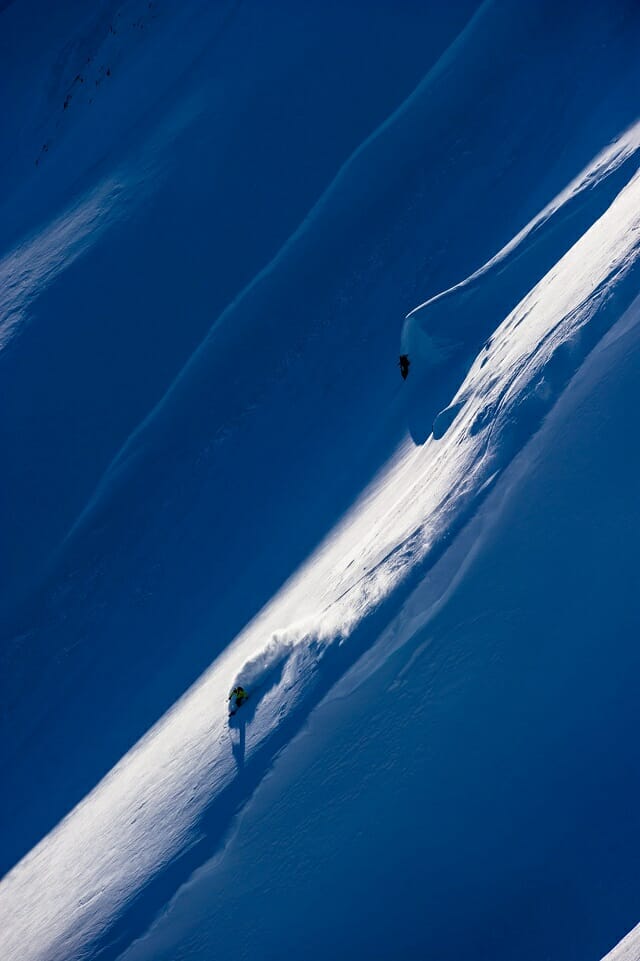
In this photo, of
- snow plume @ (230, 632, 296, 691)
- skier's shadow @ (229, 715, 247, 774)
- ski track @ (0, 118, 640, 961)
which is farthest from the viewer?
snow plume @ (230, 632, 296, 691)

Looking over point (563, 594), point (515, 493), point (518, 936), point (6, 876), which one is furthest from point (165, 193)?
point (518, 936)

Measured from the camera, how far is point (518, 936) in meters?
4.14

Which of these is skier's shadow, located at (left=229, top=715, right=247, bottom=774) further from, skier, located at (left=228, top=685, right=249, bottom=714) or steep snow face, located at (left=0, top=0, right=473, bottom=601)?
steep snow face, located at (left=0, top=0, right=473, bottom=601)

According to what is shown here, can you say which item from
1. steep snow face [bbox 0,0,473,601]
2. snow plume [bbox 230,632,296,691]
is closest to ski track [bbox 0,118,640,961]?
snow plume [bbox 230,632,296,691]

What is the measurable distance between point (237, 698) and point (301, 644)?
2.31ft

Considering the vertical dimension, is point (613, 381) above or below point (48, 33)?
below

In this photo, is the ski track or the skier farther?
the skier

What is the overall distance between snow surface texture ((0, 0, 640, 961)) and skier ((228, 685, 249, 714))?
16cm

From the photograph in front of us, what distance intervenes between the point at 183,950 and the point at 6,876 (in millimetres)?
2833

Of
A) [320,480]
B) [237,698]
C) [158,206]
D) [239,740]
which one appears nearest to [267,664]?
[237,698]

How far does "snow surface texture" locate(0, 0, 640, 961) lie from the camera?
14.1 ft

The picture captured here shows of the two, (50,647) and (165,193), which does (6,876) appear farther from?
(165,193)

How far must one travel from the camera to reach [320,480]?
7.26 metres

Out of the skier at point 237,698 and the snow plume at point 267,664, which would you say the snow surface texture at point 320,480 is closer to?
the snow plume at point 267,664
